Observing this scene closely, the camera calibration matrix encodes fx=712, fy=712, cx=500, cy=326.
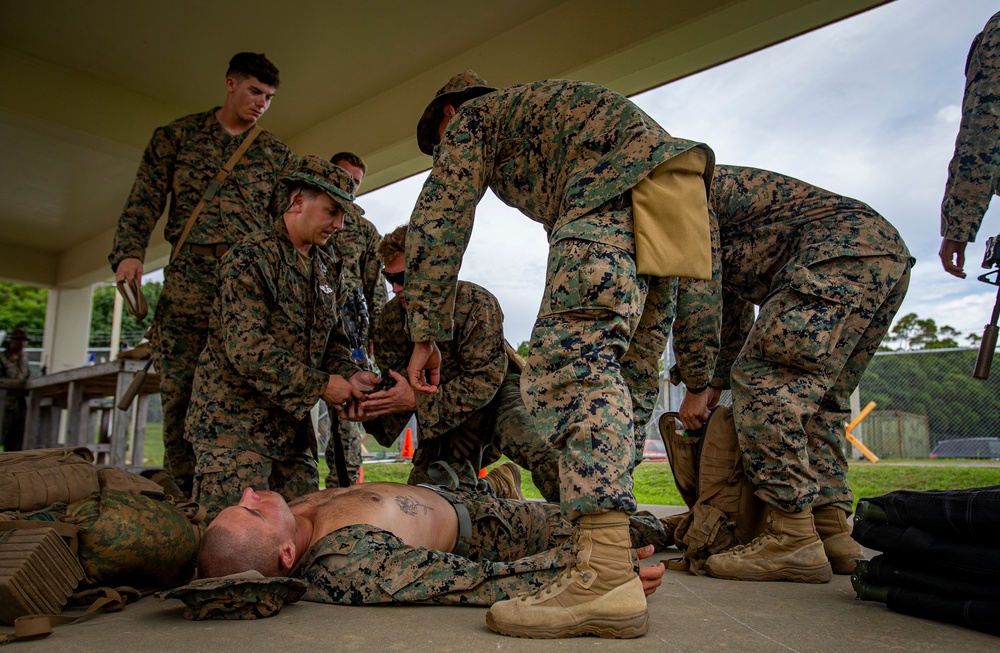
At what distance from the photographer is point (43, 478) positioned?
2.30m

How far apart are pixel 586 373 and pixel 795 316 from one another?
4.02ft

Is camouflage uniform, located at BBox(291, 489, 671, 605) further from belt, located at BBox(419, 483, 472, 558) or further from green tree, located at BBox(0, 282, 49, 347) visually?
green tree, located at BBox(0, 282, 49, 347)

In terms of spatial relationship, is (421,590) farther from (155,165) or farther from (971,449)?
(971,449)

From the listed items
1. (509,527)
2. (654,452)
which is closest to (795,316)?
(509,527)

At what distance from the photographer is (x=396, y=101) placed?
21.0 ft

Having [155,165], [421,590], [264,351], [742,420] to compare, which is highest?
[155,165]

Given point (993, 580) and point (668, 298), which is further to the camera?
point (668, 298)

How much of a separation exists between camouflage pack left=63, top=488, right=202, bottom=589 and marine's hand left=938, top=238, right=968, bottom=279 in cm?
342

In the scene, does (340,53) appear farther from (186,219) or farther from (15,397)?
(15,397)

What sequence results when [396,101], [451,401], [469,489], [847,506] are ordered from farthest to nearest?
1. [396,101]
2. [469,489]
3. [451,401]
4. [847,506]

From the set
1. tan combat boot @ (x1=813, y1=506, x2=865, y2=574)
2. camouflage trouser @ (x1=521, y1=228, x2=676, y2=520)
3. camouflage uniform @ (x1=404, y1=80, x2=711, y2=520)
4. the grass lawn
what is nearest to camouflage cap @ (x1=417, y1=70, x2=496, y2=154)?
camouflage uniform @ (x1=404, y1=80, x2=711, y2=520)

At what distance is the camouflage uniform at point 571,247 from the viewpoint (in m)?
1.82

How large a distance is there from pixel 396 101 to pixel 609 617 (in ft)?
18.2

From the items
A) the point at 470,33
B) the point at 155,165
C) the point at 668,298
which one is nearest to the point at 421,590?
the point at 668,298
